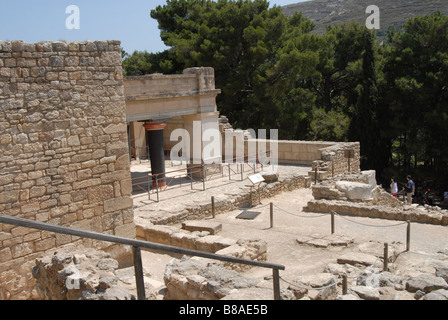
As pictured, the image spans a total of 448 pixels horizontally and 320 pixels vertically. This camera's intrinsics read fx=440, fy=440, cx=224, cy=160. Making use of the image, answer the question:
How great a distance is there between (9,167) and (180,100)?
8.42 metres

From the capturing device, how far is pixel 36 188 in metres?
6.60

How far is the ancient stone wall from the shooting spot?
20.7ft

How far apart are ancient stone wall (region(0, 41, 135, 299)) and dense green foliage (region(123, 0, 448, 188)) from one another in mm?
18086

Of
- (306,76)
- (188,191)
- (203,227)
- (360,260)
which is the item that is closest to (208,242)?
Result: (203,227)

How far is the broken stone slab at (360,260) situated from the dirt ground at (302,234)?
13.5 inches

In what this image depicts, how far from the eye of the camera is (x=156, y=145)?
14.5 meters

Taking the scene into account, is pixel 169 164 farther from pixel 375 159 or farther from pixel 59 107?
pixel 375 159

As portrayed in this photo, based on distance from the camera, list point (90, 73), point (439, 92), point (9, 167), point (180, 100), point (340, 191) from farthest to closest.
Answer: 1. point (439, 92)
2. point (180, 100)
3. point (340, 191)
4. point (90, 73)
5. point (9, 167)

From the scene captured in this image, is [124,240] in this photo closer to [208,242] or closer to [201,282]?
[201,282]

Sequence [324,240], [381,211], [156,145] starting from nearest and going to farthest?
1. [324,240]
2. [381,211]
3. [156,145]

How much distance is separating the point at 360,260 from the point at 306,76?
19615 millimetres

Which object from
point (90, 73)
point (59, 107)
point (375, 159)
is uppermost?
point (90, 73)

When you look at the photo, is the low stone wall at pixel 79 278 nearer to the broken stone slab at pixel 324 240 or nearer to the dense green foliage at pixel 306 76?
the broken stone slab at pixel 324 240

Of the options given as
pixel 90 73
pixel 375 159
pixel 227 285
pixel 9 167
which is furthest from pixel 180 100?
pixel 375 159
